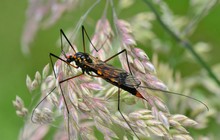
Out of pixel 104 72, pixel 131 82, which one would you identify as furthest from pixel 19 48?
pixel 131 82

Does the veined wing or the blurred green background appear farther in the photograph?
the blurred green background

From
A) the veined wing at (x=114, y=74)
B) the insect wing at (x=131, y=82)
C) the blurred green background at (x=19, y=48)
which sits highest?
the blurred green background at (x=19, y=48)

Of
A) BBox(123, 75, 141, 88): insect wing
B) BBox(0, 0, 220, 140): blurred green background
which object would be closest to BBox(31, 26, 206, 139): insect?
BBox(123, 75, 141, 88): insect wing

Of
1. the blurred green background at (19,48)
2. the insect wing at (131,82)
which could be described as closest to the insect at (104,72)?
the insect wing at (131,82)

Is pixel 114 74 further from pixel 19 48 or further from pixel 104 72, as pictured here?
pixel 19 48

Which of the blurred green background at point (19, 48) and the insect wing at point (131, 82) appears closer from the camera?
the insect wing at point (131, 82)

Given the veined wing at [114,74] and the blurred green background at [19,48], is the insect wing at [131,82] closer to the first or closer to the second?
the veined wing at [114,74]

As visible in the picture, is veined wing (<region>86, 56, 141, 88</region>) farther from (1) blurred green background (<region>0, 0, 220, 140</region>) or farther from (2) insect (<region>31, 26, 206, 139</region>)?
(1) blurred green background (<region>0, 0, 220, 140</region>)

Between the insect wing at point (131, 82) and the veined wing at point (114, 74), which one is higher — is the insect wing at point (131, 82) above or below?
below
